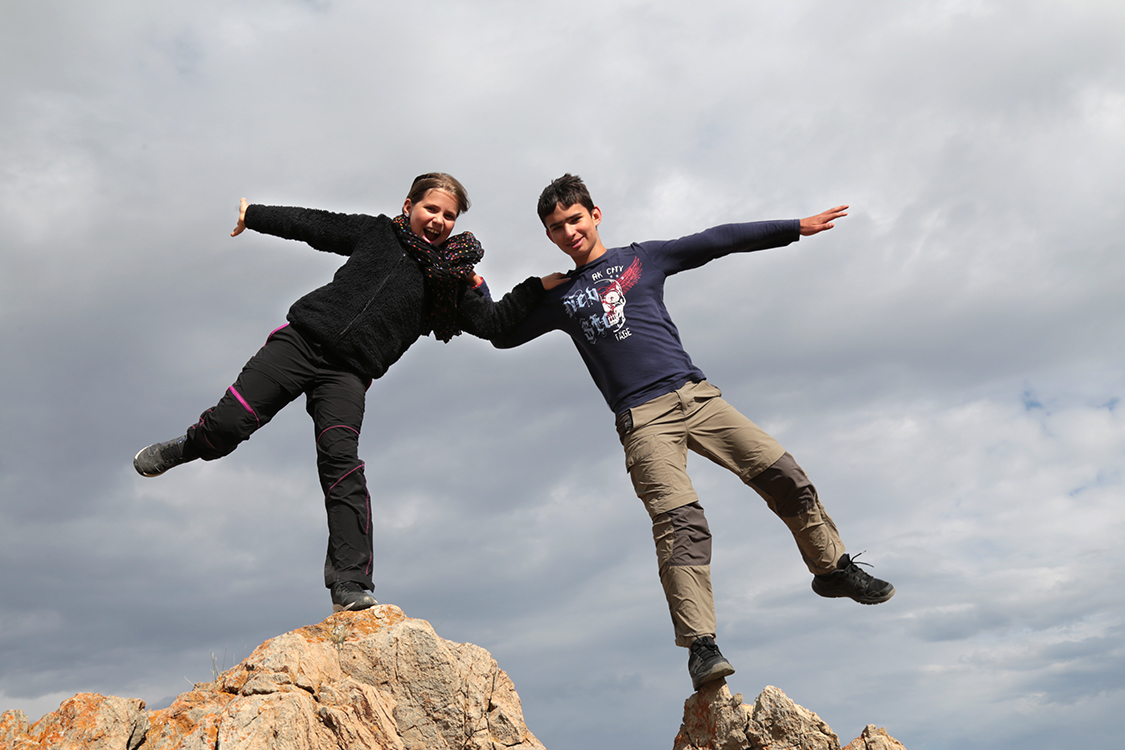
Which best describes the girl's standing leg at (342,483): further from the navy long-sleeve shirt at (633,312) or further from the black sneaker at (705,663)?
the black sneaker at (705,663)

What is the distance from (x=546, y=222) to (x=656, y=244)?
89cm

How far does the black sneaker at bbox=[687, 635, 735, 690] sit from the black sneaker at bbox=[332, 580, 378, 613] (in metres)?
2.18

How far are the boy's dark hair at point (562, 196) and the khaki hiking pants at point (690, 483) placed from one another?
67.0 inches

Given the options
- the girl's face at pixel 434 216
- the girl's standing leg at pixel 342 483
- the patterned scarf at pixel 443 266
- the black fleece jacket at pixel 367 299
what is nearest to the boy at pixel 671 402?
the black fleece jacket at pixel 367 299

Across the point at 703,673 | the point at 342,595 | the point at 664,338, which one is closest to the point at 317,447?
the point at 342,595

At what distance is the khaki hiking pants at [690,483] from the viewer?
17.8 feet

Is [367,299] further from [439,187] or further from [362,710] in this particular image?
[362,710]

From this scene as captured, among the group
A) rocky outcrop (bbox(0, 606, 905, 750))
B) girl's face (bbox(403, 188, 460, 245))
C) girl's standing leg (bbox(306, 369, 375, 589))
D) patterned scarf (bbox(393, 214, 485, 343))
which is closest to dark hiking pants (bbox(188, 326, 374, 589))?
girl's standing leg (bbox(306, 369, 375, 589))

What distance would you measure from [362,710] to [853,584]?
11.7 feet

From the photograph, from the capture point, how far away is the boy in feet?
18.1

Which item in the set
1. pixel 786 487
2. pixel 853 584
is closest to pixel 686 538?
pixel 786 487

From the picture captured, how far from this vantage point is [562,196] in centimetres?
644

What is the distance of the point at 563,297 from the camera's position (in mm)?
6359

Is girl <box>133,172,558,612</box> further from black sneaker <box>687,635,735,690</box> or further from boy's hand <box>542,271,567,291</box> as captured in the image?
black sneaker <box>687,635,735,690</box>
